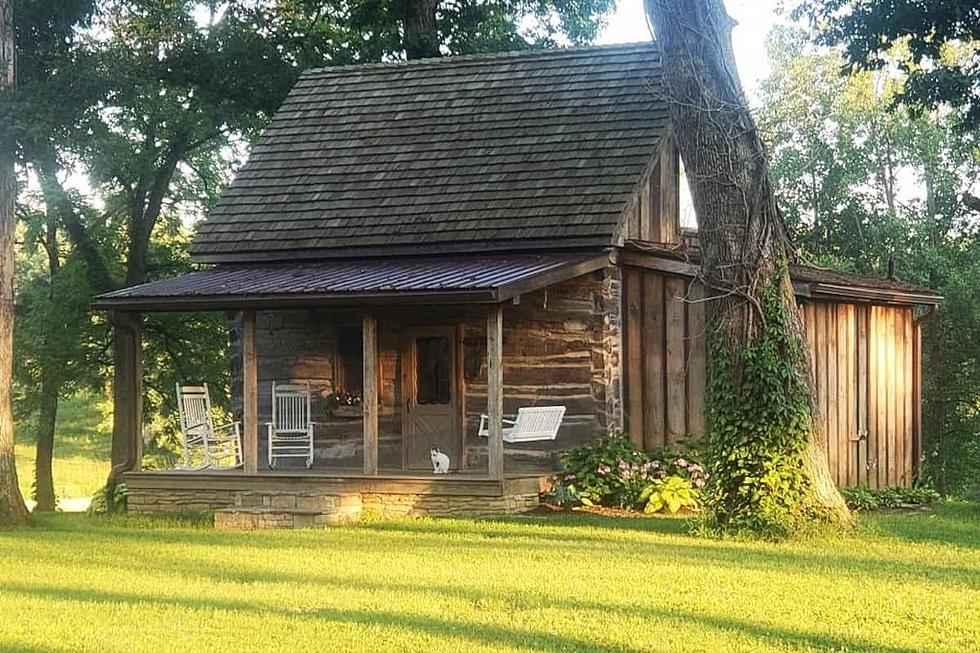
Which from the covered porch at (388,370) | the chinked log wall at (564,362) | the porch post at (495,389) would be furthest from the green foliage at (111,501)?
the porch post at (495,389)

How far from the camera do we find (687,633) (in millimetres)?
8312

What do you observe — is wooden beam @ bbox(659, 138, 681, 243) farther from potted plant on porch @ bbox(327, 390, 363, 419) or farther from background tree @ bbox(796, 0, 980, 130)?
potted plant on porch @ bbox(327, 390, 363, 419)

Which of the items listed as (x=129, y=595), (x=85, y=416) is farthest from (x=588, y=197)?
(x=85, y=416)

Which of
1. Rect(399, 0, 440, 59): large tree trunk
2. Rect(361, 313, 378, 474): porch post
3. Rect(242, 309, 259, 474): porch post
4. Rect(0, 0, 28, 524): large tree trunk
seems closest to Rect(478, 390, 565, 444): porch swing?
Rect(361, 313, 378, 474): porch post

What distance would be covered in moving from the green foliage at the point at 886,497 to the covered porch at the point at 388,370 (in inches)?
122

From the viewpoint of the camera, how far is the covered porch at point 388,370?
1550 cm

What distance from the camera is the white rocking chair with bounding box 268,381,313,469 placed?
18234mm

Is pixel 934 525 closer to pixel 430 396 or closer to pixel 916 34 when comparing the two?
pixel 916 34

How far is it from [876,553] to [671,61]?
4.78 meters

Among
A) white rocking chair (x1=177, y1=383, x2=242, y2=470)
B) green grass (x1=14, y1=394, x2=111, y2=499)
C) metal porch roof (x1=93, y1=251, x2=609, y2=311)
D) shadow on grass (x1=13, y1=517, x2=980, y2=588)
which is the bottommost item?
green grass (x1=14, y1=394, x2=111, y2=499)

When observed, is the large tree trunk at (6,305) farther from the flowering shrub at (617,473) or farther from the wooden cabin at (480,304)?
the flowering shrub at (617,473)

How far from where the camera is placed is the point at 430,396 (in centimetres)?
1823

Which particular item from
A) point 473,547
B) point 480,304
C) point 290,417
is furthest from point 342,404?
point 473,547

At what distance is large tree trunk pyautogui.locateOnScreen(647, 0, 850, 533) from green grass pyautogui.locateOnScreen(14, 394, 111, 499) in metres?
32.3
